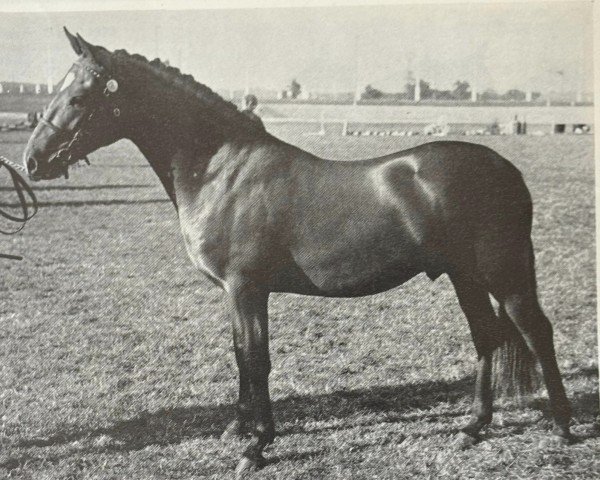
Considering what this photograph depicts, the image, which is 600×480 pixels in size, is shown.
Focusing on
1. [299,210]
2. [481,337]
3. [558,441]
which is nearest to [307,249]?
[299,210]

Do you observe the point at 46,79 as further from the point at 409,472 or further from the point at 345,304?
the point at 409,472

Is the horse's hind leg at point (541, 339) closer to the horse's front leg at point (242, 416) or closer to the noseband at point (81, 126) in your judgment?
the horse's front leg at point (242, 416)

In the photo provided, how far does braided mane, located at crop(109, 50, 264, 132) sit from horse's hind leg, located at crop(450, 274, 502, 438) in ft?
3.70

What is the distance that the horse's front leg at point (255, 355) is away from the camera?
243cm

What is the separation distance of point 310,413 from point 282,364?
32 centimetres

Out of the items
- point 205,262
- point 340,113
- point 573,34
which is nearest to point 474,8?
point 573,34

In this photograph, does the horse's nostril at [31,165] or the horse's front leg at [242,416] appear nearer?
the horse's nostril at [31,165]

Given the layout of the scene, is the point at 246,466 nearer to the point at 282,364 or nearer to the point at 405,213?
the point at 282,364

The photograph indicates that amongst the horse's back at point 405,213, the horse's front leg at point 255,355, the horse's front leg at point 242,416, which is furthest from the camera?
the horse's front leg at point 242,416

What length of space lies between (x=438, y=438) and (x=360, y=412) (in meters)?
0.37

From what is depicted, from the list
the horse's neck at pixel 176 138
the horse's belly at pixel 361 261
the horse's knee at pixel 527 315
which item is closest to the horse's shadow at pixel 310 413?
the horse's knee at pixel 527 315

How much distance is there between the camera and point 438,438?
8.41 ft

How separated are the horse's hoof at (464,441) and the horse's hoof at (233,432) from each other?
949mm

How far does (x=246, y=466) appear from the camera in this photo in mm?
2443
